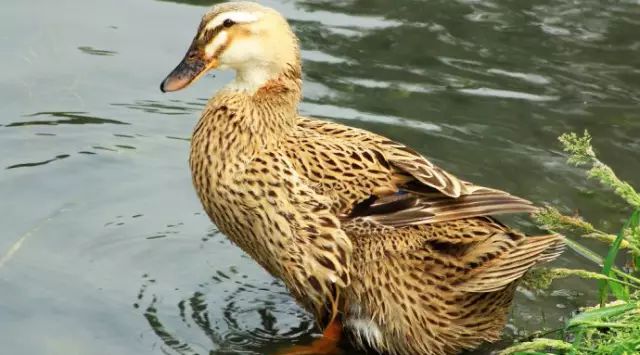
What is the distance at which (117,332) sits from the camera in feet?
19.9

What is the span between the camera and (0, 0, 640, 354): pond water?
6301 mm

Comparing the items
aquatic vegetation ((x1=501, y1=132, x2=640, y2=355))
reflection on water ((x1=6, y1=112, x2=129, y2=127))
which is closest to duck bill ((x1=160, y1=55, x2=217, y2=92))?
aquatic vegetation ((x1=501, y1=132, x2=640, y2=355))

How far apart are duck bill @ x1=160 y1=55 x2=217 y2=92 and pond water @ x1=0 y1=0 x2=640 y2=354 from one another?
1.03m

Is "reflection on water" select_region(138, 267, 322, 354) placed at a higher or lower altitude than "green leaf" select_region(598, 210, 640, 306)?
lower

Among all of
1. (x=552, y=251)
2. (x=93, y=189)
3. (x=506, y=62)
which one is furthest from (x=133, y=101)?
(x=552, y=251)

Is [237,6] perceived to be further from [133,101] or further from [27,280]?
[133,101]

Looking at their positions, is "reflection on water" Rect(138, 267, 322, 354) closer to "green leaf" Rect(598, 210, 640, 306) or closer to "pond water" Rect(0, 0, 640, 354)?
"pond water" Rect(0, 0, 640, 354)

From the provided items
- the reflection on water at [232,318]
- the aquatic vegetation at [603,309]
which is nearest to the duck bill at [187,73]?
the reflection on water at [232,318]

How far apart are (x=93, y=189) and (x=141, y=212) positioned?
0.35 metres

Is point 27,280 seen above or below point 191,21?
below

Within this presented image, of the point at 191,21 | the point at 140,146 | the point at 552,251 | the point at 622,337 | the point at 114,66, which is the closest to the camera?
the point at 622,337

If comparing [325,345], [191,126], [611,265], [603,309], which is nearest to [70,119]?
A: [191,126]

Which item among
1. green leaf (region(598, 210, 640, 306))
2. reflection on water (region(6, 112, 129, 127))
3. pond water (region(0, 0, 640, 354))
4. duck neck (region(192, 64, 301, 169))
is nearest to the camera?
green leaf (region(598, 210, 640, 306))

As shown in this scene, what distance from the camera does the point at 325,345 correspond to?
20.2 ft
